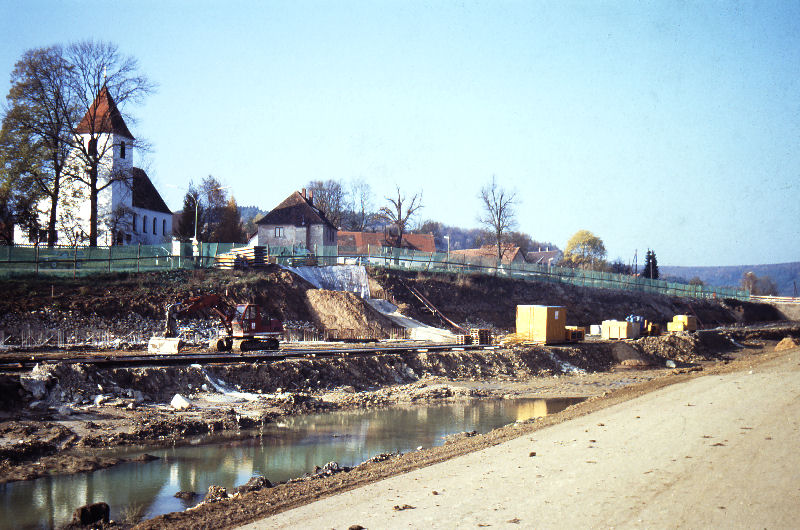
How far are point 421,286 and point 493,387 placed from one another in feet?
83.3

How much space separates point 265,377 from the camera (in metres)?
26.5

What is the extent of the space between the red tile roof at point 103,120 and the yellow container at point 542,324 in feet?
110

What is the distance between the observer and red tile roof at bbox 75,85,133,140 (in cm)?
5034

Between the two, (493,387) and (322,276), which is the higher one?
(322,276)

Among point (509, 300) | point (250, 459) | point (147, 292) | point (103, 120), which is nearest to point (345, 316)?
point (147, 292)

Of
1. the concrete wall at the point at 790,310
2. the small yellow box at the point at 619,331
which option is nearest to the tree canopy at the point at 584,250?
the concrete wall at the point at 790,310

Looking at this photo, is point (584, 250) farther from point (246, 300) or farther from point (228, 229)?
point (246, 300)

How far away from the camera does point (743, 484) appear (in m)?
12.1

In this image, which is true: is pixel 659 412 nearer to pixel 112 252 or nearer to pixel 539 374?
pixel 539 374

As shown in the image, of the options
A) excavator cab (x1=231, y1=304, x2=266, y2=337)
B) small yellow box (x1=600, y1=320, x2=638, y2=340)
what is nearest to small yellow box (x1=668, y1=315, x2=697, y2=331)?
small yellow box (x1=600, y1=320, x2=638, y2=340)

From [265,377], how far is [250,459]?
32.4ft

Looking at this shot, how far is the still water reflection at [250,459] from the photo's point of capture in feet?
42.0

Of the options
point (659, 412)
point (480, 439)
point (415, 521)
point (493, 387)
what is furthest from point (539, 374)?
point (415, 521)

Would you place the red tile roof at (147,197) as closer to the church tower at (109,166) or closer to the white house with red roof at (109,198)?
the white house with red roof at (109,198)
